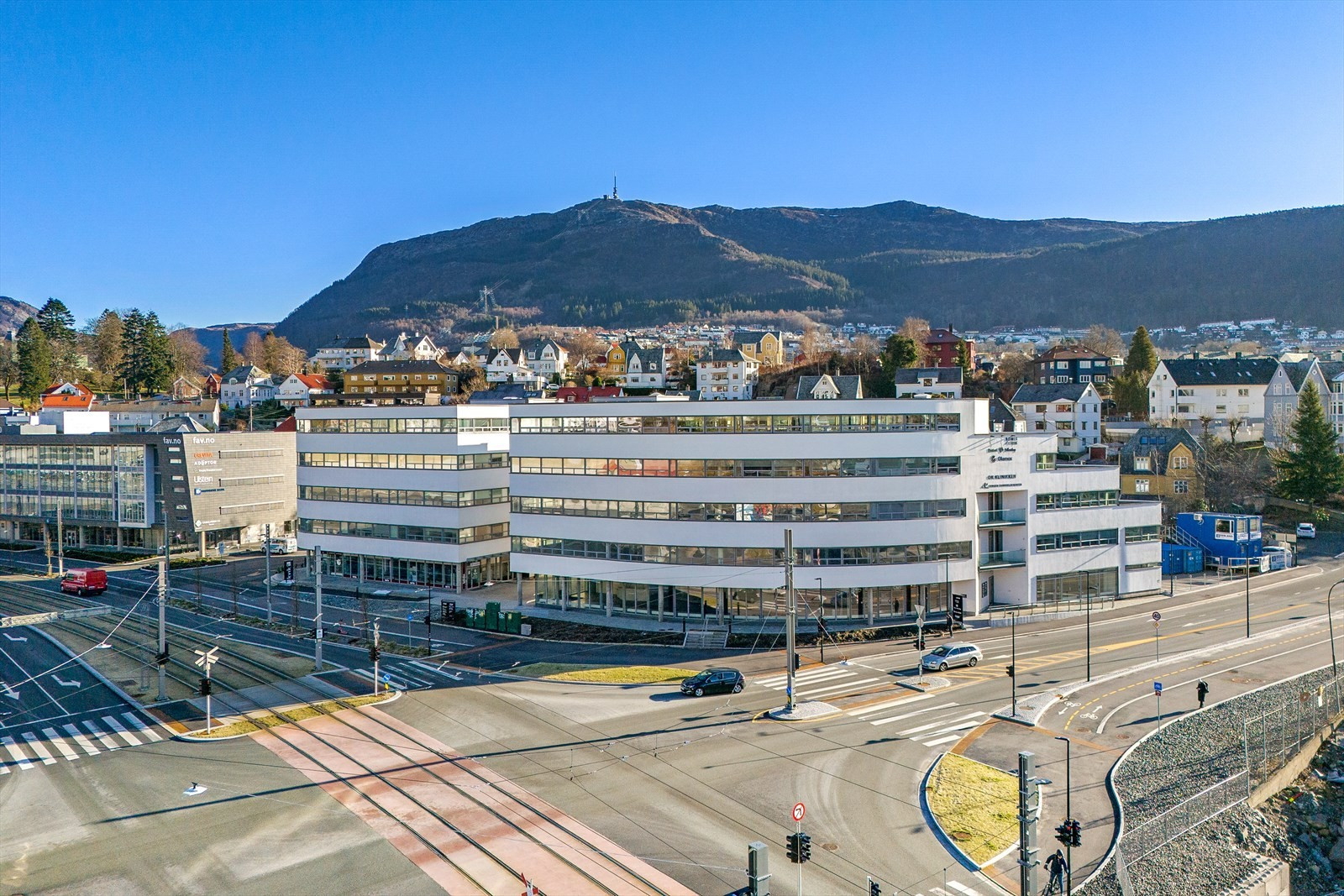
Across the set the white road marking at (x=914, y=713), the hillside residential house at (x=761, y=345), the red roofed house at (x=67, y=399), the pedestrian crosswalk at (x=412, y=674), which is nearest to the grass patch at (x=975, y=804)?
the white road marking at (x=914, y=713)

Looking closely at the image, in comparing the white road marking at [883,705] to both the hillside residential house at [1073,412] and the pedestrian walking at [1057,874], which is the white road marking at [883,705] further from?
the hillside residential house at [1073,412]

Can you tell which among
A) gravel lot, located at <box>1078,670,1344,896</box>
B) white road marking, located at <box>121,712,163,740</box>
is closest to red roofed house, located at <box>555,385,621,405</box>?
white road marking, located at <box>121,712,163,740</box>

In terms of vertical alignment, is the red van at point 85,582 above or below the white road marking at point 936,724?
above

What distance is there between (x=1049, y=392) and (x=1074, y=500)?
64.5m

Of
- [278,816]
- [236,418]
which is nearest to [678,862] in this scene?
[278,816]

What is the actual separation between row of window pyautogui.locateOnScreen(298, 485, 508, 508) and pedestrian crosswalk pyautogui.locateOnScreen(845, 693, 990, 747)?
44397 mm

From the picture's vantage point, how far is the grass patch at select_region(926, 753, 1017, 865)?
1178 inches

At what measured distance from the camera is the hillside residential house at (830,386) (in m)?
130

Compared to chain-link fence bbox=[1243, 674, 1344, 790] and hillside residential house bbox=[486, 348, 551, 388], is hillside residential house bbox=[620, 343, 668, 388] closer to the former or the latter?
hillside residential house bbox=[486, 348, 551, 388]

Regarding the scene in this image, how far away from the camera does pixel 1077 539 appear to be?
68.2 m

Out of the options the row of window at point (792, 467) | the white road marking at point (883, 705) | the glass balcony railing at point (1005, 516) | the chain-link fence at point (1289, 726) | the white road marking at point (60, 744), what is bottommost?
the chain-link fence at point (1289, 726)

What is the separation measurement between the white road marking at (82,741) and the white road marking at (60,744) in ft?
1.54

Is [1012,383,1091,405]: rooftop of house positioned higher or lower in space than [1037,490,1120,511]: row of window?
higher

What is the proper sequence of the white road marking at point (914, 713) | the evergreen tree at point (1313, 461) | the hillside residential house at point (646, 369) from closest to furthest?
the white road marking at point (914, 713), the evergreen tree at point (1313, 461), the hillside residential house at point (646, 369)
